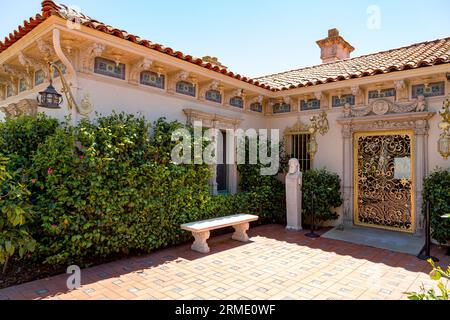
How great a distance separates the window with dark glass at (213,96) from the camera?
8.07 metres

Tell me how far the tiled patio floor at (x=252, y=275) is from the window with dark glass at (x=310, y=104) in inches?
168

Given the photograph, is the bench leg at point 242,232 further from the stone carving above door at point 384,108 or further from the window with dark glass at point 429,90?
the window with dark glass at point 429,90

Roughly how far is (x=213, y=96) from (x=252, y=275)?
16.7 feet

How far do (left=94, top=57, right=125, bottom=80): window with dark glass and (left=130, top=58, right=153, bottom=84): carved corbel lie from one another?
207 mm

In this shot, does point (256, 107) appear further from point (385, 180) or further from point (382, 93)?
point (385, 180)

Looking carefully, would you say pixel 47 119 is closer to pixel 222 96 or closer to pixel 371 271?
pixel 222 96

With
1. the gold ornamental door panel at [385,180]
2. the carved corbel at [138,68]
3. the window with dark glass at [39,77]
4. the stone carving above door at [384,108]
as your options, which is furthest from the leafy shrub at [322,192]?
the window with dark glass at [39,77]

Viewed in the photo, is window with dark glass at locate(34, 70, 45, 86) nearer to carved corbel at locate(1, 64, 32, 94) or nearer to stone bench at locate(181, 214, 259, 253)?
carved corbel at locate(1, 64, 32, 94)

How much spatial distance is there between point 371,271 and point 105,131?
17.6 ft

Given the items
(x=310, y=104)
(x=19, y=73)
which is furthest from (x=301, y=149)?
(x=19, y=73)

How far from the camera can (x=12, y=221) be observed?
13.2ft

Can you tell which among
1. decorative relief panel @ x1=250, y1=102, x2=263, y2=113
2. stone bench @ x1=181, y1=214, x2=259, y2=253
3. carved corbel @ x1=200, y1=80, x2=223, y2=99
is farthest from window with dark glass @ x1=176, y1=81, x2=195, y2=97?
stone bench @ x1=181, y1=214, x2=259, y2=253

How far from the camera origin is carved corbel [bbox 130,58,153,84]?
6.03m

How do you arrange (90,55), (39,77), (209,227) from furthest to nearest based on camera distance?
1. (39,77)
2. (209,227)
3. (90,55)
